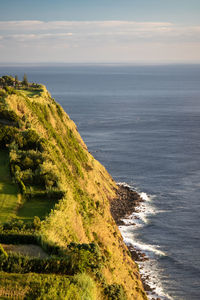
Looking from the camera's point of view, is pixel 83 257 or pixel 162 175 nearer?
pixel 83 257

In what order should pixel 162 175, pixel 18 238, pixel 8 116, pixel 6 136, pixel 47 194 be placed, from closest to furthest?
1. pixel 18 238
2. pixel 47 194
3. pixel 6 136
4. pixel 8 116
5. pixel 162 175

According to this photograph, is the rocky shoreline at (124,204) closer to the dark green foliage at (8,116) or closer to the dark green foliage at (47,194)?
the dark green foliage at (8,116)

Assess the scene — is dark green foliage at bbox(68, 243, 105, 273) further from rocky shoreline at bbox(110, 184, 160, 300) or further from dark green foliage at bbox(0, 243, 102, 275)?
rocky shoreline at bbox(110, 184, 160, 300)

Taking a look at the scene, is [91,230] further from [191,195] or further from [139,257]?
[191,195]

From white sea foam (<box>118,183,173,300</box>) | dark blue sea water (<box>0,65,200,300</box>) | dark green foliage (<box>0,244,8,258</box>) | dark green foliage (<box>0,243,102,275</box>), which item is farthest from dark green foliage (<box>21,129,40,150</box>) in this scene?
dark blue sea water (<box>0,65,200,300</box>)

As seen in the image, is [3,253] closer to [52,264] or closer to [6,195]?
[52,264]

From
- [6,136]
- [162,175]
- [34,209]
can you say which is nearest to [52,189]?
[34,209]

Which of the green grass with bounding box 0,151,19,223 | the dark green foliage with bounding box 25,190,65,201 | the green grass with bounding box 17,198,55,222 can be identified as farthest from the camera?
the dark green foliage with bounding box 25,190,65,201
